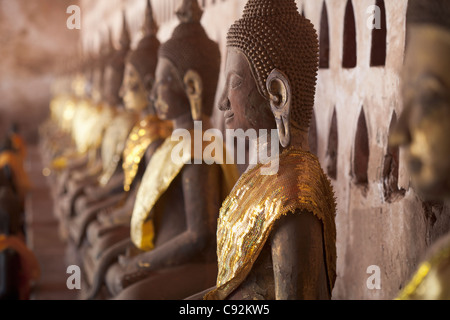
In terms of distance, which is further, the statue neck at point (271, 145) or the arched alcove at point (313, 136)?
the arched alcove at point (313, 136)

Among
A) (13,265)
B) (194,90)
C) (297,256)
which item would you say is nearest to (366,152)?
(194,90)

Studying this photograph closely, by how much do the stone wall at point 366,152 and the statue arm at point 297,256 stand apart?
538mm

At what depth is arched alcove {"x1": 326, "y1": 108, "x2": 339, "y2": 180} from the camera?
317 cm

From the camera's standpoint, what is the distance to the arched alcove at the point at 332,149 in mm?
3166

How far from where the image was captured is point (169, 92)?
A: 3193mm

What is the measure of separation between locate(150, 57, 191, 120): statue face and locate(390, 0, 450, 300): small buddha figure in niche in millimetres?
1928

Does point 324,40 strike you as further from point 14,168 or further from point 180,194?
point 14,168

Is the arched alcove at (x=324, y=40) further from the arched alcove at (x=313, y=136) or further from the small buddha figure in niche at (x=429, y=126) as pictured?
the small buddha figure in niche at (x=429, y=126)

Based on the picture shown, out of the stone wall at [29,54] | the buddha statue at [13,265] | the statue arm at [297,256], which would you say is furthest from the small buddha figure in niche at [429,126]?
the stone wall at [29,54]

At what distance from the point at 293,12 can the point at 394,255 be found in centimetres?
100

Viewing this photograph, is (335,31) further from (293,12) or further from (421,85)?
(421,85)

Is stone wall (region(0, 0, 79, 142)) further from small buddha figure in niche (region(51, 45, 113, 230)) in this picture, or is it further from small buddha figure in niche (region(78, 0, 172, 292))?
small buddha figure in niche (region(78, 0, 172, 292))

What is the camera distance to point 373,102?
2.72m

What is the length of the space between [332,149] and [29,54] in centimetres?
1499
